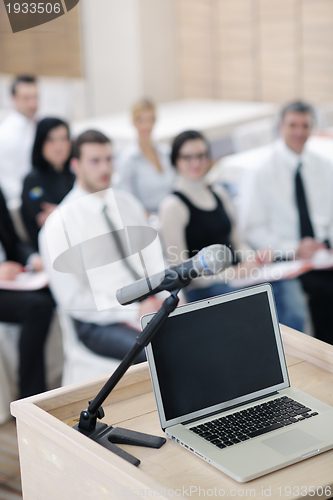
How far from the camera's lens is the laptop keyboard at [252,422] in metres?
0.99

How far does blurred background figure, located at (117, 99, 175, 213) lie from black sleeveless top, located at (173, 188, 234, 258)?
38.3 inches

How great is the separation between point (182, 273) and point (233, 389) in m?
0.31

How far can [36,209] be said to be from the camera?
272cm

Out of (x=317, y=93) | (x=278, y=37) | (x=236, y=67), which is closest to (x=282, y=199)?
(x=317, y=93)

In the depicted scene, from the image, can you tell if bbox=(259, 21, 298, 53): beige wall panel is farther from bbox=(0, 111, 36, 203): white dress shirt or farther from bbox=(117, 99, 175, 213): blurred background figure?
bbox=(0, 111, 36, 203): white dress shirt

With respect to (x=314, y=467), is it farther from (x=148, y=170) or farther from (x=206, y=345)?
(x=148, y=170)

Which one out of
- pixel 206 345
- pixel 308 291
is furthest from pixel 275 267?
pixel 206 345

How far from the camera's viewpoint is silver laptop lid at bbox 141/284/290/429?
3.39ft

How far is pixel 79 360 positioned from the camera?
207cm

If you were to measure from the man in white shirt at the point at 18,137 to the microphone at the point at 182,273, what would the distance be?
269cm

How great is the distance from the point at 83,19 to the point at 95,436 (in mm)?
5462

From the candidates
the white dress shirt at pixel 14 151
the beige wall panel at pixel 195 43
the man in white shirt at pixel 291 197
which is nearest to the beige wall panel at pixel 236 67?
the beige wall panel at pixel 195 43

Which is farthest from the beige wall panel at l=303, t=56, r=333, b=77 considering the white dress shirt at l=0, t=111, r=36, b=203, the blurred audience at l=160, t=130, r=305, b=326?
the blurred audience at l=160, t=130, r=305, b=326

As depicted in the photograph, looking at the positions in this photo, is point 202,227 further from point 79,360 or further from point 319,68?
point 319,68
